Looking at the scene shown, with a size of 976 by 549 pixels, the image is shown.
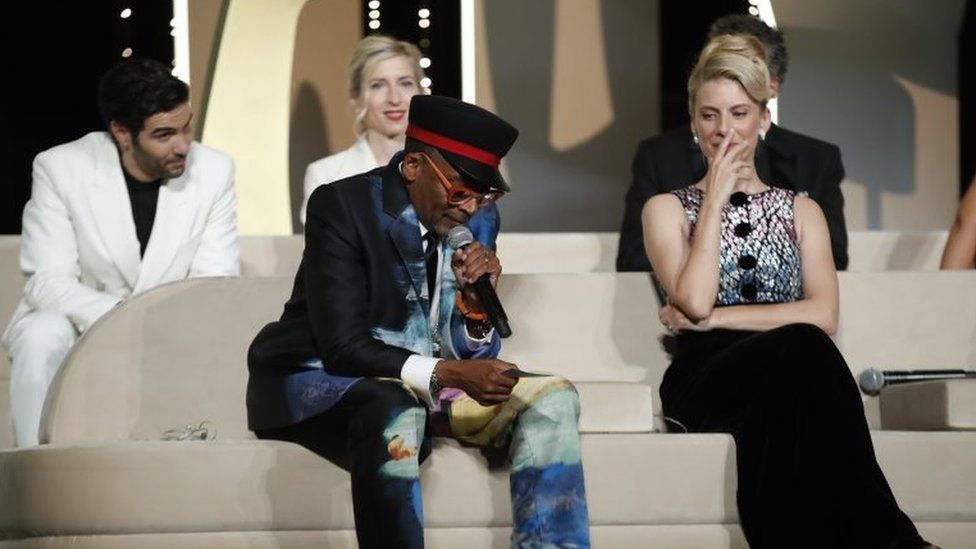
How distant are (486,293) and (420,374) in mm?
209

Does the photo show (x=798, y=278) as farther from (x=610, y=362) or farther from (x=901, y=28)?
(x=901, y=28)

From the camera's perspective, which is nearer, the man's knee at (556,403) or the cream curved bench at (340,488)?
the man's knee at (556,403)

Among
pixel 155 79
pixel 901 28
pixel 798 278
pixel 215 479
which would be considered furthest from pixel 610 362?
pixel 901 28

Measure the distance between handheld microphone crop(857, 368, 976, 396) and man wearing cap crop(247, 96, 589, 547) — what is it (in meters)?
1.00

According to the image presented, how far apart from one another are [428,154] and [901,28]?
3478 mm

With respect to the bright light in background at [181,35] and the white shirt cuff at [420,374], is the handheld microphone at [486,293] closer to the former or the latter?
the white shirt cuff at [420,374]

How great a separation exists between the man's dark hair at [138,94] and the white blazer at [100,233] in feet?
0.38

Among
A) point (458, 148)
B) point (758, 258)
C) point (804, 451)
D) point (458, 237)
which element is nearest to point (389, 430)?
point (458, 237)

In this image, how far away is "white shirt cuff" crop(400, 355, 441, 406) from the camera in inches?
118

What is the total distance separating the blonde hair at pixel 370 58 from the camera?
15.5ft

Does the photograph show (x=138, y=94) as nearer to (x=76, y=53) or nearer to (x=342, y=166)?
(x=342, y=166)

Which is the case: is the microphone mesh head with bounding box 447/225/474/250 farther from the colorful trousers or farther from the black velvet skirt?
the black velvet skirt

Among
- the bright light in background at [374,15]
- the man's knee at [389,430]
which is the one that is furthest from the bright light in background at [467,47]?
the man's knee at [389,430]

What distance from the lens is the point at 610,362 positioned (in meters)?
3.84
